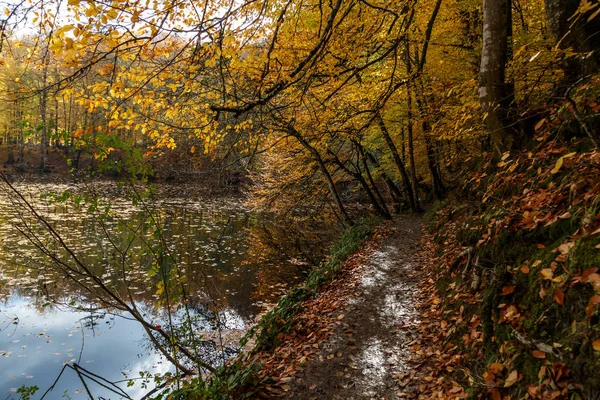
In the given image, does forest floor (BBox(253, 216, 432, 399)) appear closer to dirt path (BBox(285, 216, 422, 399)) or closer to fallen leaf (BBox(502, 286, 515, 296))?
dirt path (BBox(285, 216, 422, 399))

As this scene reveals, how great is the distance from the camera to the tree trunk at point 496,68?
4711 millimetres

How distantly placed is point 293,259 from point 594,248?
35.2ft

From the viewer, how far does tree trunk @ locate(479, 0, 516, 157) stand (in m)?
4.71

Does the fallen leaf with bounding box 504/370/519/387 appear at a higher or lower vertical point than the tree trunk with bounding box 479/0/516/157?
lower

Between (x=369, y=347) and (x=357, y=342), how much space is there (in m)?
0.20

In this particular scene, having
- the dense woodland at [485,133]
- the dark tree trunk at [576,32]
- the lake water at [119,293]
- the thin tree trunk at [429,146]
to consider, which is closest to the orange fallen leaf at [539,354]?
the dense woodland at [485,133]

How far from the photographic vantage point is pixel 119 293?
8852 mm

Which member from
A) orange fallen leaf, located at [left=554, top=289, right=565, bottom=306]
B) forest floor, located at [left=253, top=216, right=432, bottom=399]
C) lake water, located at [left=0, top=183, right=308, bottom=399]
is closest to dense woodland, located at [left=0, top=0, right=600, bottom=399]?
orange fallen leaf, located at [left=554, top=289, right=565, bottom=306]

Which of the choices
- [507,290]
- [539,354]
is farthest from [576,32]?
[539,354]

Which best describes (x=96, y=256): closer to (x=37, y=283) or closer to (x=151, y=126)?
(x=37, y=283)

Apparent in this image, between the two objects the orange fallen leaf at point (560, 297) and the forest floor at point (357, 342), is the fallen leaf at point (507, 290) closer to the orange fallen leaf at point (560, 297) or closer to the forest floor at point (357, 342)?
the orange fallen leaf at point (560, 297)

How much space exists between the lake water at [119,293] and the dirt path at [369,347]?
1.35 metres

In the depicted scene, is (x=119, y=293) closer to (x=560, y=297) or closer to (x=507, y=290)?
(x=507, y=290)

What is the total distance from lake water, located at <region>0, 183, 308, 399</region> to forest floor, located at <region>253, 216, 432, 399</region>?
1106 mm
